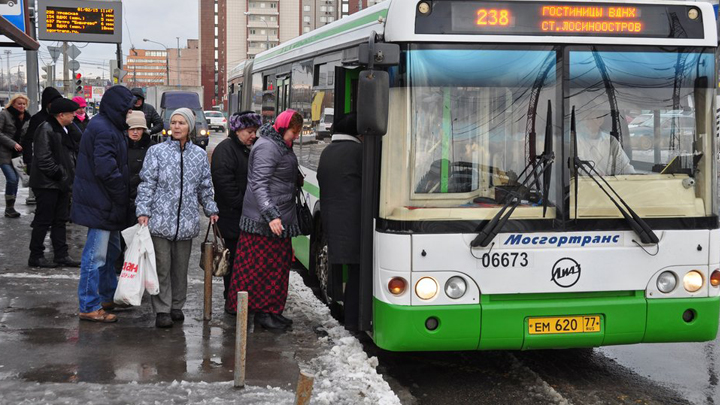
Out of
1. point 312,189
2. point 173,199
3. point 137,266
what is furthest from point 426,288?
point 312,189

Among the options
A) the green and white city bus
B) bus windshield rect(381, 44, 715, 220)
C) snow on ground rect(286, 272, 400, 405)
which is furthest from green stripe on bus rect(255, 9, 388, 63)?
snow on ground rect(286, 272, 400, 405)

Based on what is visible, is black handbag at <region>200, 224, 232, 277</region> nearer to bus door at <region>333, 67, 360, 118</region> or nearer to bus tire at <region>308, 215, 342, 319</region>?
bus tire at <region>308, 215, 342, 319</region>

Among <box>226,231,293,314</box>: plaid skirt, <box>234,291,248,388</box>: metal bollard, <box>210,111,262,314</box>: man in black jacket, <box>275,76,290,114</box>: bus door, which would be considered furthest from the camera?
<box>275,76,290,114</box>: bus door

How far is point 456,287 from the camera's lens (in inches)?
233

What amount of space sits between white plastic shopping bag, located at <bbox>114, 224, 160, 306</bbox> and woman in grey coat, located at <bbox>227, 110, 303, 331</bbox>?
0.73 meters

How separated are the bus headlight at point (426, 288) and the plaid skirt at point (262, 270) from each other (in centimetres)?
189

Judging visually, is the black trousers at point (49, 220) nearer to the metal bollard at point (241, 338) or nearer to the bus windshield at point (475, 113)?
the metal bollard at point (241, 338)

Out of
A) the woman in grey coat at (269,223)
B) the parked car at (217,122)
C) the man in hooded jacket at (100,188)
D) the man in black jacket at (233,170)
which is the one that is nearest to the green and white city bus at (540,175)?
the woman in grey coat at (269,223)

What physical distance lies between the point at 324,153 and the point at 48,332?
2751mm

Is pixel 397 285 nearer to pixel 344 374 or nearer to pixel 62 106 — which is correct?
pixel 344 374

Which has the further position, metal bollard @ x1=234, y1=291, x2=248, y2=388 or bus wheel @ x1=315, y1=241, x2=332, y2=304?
bus wheel @ x1=315, y1=241, x2=332, y2=304

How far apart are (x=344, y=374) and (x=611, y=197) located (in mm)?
2193

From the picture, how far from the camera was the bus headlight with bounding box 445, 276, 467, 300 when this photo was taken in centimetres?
591

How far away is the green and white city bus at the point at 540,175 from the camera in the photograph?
5.88 meters
